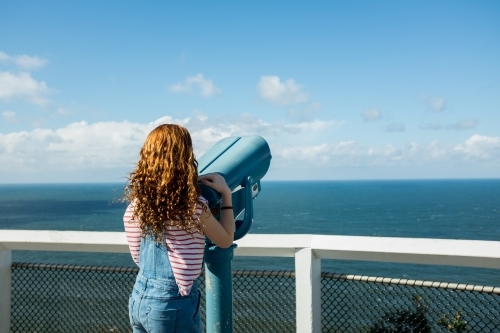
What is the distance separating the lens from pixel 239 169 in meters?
1.99

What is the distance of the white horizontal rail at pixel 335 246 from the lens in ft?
6.73

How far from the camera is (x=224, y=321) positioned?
2023mm

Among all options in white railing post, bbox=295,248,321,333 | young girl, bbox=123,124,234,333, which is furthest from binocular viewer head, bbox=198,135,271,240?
white railing post, bbox=295,248,321,333

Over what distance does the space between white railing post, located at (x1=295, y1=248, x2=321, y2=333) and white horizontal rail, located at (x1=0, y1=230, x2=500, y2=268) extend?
0.13 feet

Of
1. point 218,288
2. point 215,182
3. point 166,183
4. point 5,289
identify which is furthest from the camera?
point 5,289

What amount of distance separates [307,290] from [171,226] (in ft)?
2.89

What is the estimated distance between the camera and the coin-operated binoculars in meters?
1.95

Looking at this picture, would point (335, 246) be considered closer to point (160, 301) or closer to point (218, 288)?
point (218, 288)

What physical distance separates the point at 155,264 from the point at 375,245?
97 cm

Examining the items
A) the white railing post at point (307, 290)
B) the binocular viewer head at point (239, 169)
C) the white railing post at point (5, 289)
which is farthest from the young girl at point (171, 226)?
the white railing post at point (5, 289)

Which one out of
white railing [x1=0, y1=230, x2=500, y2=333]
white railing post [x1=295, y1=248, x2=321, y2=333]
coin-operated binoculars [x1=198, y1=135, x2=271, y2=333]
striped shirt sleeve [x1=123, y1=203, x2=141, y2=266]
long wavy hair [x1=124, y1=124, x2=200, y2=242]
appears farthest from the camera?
white railing post [x1=295, y1=248, x2=321, y2=333]

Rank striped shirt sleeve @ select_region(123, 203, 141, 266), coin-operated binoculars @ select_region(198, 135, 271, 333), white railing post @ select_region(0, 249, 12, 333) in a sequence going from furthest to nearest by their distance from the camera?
white railing post @ select_region(0, 249, 12, 333) < coin-operated binoculars @ select_region(198, 135, 271, 333) < striped shirt sleeve @ select_region(123, 203, 141, 266)

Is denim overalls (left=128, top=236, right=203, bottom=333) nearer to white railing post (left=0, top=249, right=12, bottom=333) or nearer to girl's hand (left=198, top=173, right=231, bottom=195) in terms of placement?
girl's hand (left=198, top=173, right=231, bottom=195)

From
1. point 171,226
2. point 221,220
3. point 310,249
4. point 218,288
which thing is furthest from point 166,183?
point 310,249
